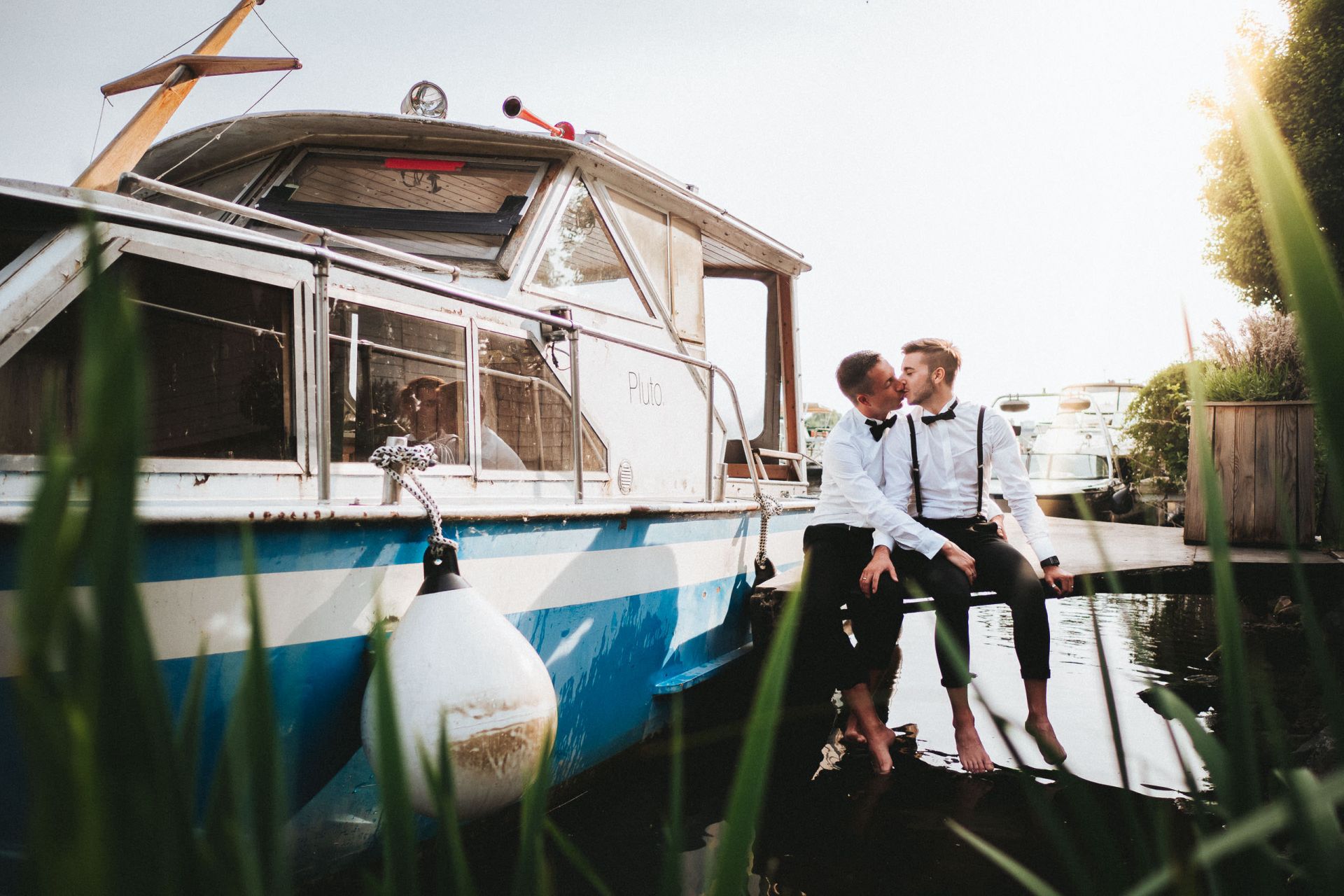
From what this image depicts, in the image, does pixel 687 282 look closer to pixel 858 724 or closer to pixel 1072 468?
pixel 858 724

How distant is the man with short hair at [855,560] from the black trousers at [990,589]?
6.2 inches

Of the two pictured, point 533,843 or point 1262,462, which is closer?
point 533,843

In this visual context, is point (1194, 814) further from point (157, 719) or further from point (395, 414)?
point (395, 414)

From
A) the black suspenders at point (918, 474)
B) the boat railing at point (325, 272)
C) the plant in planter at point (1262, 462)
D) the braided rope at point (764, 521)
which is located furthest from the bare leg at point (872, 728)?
the plant in planter at point (1262, 462)

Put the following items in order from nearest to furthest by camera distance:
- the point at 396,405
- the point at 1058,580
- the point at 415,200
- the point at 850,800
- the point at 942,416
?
the point at 396,405
the point at 850,800
the point at 1058,580
the point at 942,416
the point at 415,200

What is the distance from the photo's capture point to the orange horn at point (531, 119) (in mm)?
4242

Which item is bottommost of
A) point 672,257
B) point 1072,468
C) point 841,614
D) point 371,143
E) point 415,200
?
point 841,614

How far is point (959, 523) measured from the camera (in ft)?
12.3

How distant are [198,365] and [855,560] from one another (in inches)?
107

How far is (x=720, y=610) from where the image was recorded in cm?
425

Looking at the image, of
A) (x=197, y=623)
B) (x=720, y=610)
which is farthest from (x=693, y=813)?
(x=197, y=623)

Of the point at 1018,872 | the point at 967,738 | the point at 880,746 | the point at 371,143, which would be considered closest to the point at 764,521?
the point at 880,746

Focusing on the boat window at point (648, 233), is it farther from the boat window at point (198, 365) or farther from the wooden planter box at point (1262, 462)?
the wooden planter box at point (1262, 462)

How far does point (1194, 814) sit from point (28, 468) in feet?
7.91
